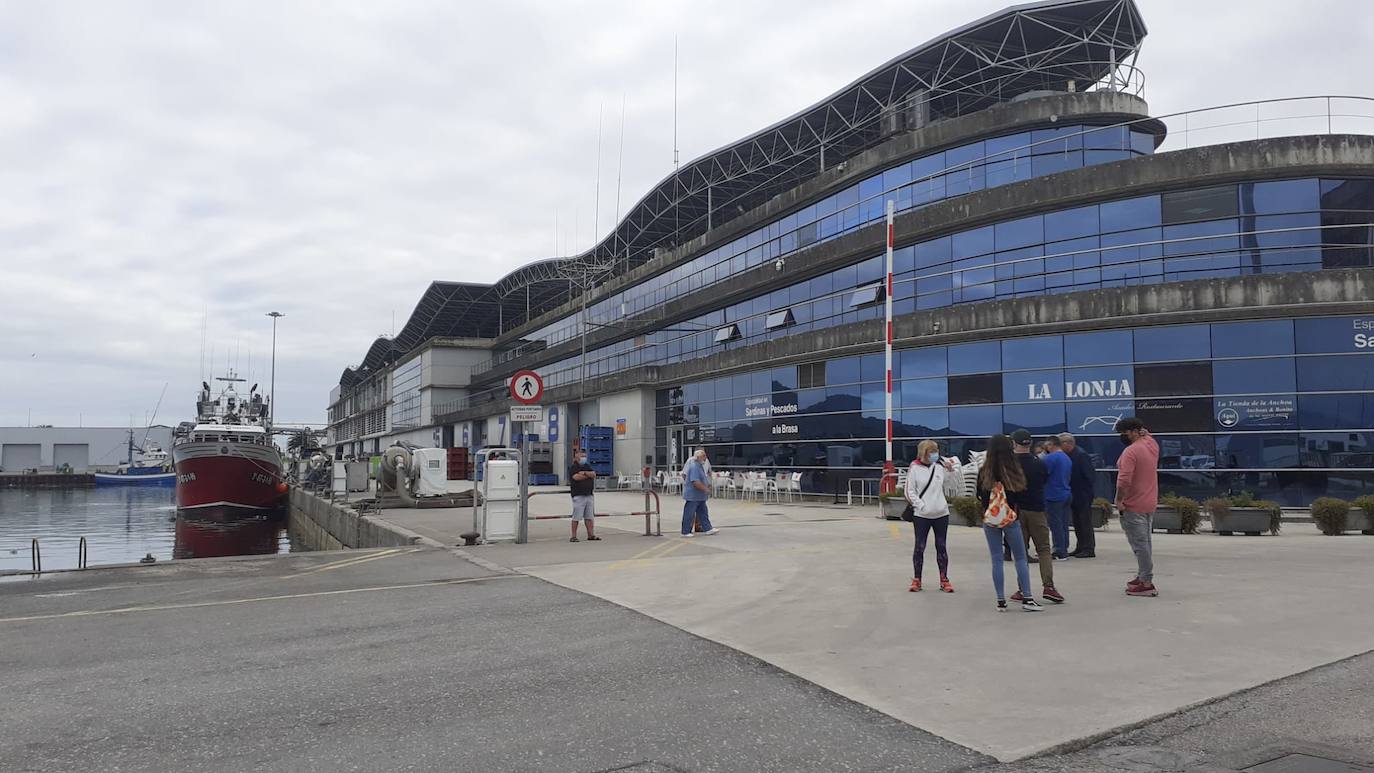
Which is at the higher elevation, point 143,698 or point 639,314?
point 639,314

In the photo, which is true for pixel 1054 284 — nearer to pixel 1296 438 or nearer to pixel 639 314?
pixel 1296 438

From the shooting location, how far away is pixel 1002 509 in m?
7.96

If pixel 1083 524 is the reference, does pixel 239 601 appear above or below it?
below

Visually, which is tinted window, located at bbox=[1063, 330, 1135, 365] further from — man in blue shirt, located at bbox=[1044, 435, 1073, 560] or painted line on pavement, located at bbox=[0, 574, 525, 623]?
painted line on pavement, located at bbox=[0, 574, 525, 623]

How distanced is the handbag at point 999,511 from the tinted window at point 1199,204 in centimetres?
1617

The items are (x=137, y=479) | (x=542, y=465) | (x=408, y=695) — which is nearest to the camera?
(x=408, y=695)

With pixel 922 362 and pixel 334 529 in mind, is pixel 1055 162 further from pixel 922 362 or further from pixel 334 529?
pixel 334 529

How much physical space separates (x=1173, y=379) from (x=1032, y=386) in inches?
128

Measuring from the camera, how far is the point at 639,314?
139 ft

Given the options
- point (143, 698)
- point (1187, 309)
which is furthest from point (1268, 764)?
point (1187, 309)

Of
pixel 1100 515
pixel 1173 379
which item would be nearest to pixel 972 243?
pixel 1173 379

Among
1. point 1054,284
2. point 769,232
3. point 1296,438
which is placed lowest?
point 1296,438

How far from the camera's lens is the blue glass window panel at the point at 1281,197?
1938cm

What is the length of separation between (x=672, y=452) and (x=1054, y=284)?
1905 centimetres
